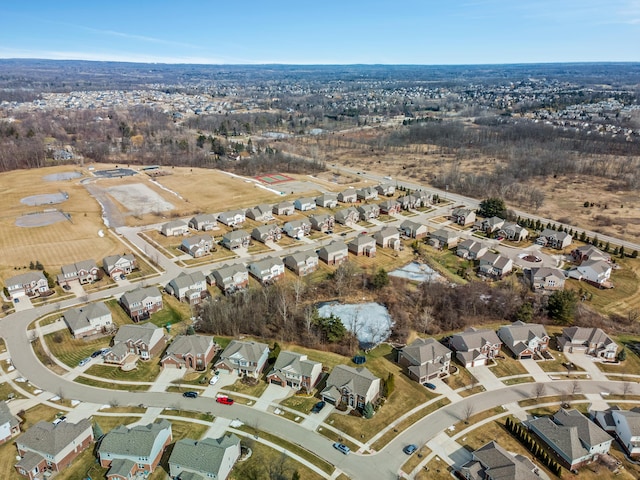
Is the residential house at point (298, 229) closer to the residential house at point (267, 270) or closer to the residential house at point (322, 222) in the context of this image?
the residential house at point (322, 222)

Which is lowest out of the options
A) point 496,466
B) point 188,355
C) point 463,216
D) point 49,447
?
point 496,466

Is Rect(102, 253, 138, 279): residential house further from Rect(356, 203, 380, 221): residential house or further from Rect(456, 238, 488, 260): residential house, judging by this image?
Rect(456, 238, 488, 260): residential house

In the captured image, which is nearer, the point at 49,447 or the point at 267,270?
the point at 49,447

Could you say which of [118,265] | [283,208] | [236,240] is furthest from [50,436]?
[283,208]

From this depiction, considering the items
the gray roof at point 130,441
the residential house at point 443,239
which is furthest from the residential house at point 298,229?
the gray roof at point 130,441

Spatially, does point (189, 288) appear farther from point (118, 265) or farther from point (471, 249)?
point (471, 249)

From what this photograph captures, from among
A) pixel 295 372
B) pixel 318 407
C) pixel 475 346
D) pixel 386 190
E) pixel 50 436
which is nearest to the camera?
pixel 50 436
